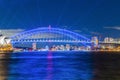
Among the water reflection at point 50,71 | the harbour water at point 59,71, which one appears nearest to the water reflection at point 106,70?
the harbour water at point 59,71

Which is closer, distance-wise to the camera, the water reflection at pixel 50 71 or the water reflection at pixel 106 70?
the water reflection at pixel 106 70

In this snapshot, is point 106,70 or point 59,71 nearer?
point 59,71

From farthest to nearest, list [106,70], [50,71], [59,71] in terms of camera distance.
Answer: [106,70]
[50,71]
[59,71]

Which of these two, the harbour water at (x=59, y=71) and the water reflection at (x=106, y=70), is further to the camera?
the harbour water at (x=59, y=71)

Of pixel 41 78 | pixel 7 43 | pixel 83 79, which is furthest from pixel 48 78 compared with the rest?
pixel 7 43

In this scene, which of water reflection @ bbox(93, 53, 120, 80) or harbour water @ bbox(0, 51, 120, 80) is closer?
water reflection @ bbox(93, 53, 120, 80)

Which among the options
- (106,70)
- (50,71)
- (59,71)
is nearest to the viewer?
(59,71)

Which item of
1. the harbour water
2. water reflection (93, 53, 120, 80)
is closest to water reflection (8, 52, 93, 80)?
the harbour water

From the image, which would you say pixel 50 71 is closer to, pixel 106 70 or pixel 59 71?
pixel 59 71

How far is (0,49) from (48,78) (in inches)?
5735

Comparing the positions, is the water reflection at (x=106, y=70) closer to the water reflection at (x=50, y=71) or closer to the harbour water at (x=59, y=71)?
the harbour water at (x=59, y=71)

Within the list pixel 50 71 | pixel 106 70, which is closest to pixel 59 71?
pixel 50 71

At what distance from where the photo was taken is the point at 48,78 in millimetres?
51438

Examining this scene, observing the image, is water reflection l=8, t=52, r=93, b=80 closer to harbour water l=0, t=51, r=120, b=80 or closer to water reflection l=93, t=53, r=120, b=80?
harbour water l=0, t=51, r=120, b=80
